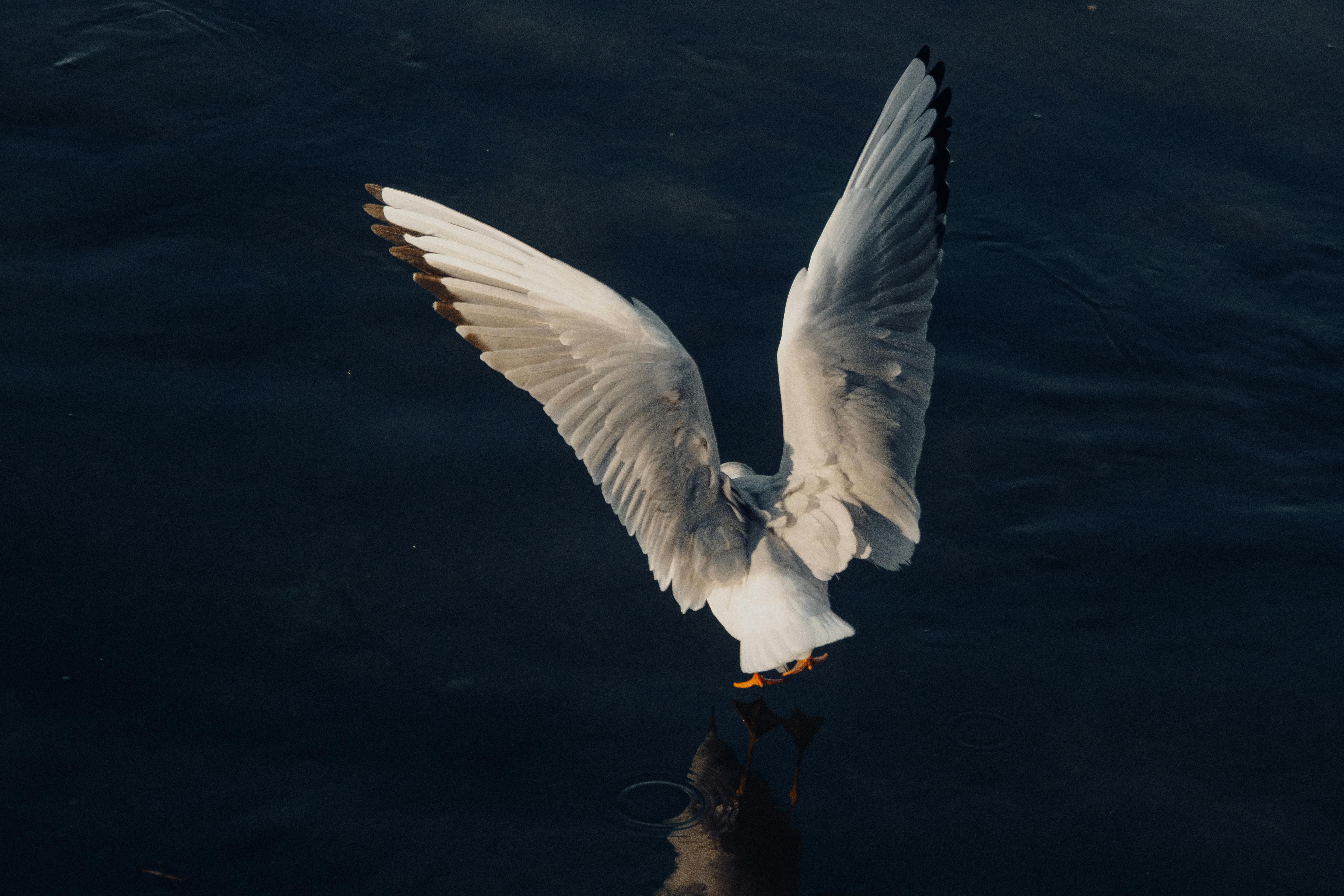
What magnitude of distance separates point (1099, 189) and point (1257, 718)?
2957 mm

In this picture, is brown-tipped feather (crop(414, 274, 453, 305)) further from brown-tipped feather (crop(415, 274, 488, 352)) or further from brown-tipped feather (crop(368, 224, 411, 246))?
brown-tipped feather (crop(368, 224, 411, 246))

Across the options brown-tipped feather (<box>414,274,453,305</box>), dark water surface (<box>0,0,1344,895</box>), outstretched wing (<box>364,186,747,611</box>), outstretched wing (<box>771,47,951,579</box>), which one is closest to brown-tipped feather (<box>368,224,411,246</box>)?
outstretched wing (<box>364,186,747,611</box>)

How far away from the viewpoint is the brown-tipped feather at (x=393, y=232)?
4.19 meters

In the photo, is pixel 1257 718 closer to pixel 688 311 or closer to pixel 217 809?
pixel 688 311

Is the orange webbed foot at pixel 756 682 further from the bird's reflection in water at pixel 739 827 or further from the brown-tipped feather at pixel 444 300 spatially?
the brown-tipped feather at pixel 444 300

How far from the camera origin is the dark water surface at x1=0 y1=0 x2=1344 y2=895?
392 cm

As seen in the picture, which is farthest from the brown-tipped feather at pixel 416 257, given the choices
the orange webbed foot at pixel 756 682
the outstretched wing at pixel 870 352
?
the orange webbed foot at pixel 756 682

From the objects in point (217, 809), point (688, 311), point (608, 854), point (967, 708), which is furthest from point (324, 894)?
point (688, 311)

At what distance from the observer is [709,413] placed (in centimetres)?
425

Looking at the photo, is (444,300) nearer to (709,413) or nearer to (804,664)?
(709,413)

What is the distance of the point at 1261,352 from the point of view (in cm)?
564

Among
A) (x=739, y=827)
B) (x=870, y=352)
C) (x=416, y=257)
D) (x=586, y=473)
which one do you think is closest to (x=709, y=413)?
(x=870, y=352)

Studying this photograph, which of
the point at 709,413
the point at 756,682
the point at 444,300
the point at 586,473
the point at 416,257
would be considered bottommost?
the point at 756,682

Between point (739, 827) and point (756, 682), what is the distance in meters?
0.53
